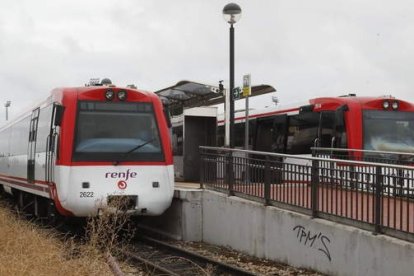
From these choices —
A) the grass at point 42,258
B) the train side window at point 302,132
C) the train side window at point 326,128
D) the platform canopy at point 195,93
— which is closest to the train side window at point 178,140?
the platform canopy at point 195,93

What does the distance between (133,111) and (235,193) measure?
8.64 ft

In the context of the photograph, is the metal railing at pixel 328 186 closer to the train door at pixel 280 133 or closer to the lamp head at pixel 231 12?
the lamp head at pixel 231 12

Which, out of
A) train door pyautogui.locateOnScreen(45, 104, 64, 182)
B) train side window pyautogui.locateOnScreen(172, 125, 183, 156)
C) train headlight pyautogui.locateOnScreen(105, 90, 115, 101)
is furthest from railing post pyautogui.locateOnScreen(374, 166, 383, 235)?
train side window pyautogui.locateOnScreen(172, 125, 183, 156)

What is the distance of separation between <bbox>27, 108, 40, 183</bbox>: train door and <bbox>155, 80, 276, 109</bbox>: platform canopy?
11.0ft

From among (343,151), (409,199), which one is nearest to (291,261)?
(409,199)

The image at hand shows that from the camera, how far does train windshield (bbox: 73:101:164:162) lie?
12.3 meters

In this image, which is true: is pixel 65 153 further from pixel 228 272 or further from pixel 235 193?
pixel 228 272

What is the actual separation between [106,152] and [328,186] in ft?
15.7

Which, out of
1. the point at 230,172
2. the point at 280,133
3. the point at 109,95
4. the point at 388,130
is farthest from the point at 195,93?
the point at 230,172

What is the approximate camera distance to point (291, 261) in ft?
32.4

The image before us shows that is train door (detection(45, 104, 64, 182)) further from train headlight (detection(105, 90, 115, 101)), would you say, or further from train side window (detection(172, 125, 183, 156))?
train side window (detection(172, 125, 183, 156))

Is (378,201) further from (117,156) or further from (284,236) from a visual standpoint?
(117,156)

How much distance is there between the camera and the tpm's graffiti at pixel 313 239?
8.97 meters

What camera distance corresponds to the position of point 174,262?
10891mm
